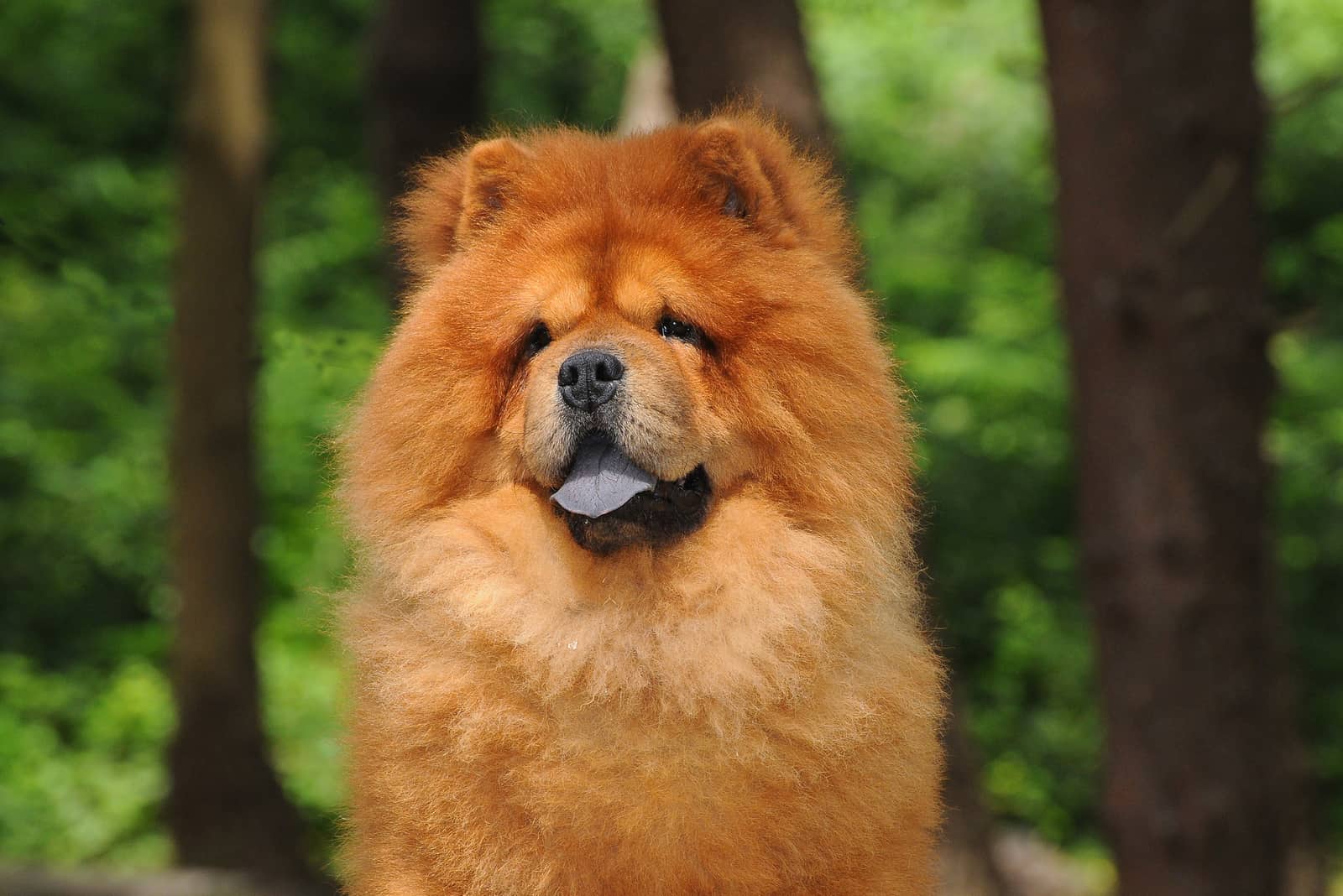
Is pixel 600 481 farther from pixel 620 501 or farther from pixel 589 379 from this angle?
pixel 589 379

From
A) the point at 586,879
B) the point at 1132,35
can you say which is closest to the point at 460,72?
the point at 1132,35

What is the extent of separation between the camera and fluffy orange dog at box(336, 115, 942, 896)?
2668 mm

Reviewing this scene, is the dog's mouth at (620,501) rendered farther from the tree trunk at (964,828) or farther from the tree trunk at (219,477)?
the tree trunk at (219,477)

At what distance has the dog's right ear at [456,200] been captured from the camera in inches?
115

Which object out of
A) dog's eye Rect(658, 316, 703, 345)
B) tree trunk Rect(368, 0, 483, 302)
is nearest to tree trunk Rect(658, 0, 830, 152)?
tree trunk Rect(368, 0, 483, 302)

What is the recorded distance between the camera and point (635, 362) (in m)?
2.68

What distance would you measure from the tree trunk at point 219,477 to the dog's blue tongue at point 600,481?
3.99m

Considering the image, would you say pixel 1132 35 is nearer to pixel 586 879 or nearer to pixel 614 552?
pixel 614 552

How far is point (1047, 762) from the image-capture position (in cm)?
1040

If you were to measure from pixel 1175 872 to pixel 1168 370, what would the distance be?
1971mm

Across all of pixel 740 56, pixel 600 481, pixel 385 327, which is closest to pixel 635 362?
pixel 600 481

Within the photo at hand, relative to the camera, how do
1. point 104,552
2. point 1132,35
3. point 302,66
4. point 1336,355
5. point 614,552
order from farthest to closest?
1. point 302,66
2. point 1336,355
3. point 104,552
4. point 1132,35
5. point 614,552

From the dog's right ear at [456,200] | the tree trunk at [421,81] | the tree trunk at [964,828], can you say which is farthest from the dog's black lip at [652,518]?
the tree trunk at [421,81]

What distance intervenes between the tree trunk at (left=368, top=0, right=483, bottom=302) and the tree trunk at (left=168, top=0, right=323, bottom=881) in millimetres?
792
